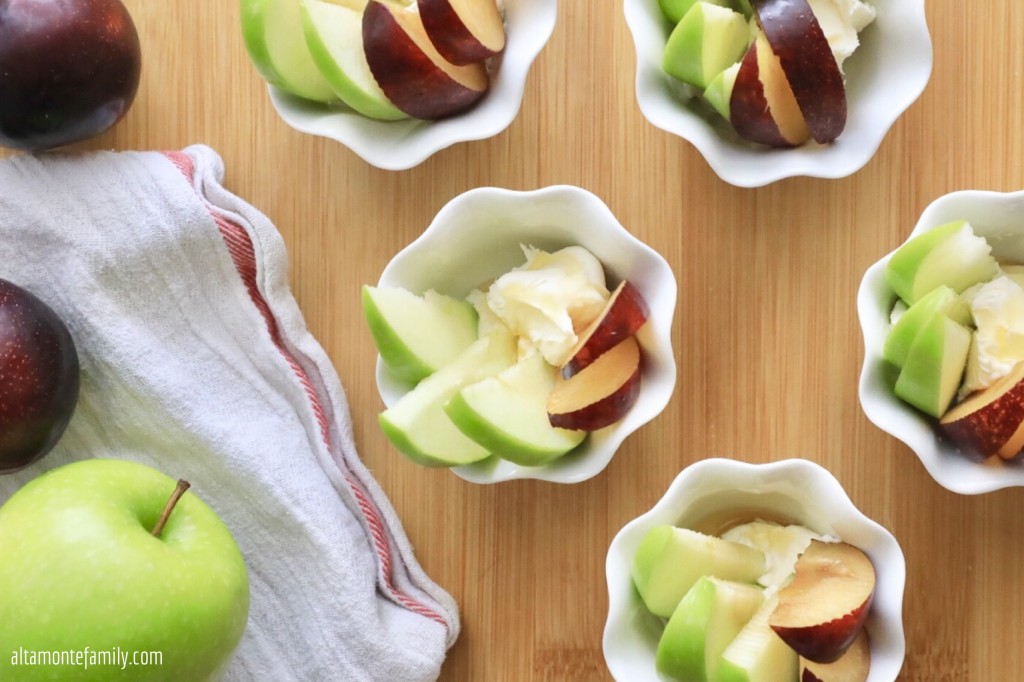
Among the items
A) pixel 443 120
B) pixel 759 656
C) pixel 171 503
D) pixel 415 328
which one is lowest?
pixel 759 656

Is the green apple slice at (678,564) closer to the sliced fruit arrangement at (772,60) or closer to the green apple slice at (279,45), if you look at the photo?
the sliced fruit arrangement at (772,60)

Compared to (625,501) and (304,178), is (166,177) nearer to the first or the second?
(304,178)

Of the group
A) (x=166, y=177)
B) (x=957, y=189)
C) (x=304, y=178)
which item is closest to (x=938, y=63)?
(x=957, y=189)

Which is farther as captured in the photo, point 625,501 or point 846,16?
point 625,501

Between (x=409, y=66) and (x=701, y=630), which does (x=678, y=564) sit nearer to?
(x=701, y=630)

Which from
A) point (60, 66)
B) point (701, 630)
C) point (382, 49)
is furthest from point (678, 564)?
point (60, 66)

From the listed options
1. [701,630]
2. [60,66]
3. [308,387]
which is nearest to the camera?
[701,630]
